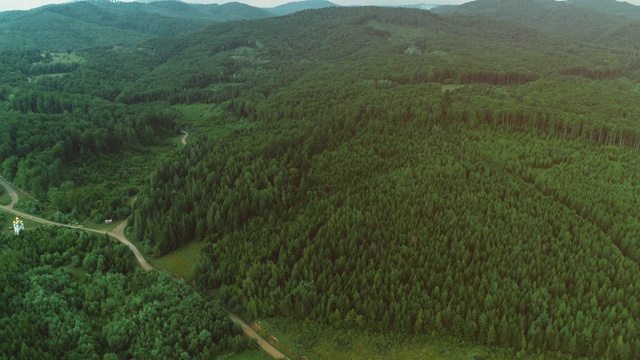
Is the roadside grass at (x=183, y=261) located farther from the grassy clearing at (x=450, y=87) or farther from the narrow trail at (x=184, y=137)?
the grassy clearing at (x=450, y=87)

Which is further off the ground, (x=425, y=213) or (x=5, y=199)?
(x=425, y=213)

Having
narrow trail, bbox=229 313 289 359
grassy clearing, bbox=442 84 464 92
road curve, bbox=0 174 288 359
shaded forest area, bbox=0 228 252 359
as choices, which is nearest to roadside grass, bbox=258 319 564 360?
narrow trail, bbox=229 313 289 359

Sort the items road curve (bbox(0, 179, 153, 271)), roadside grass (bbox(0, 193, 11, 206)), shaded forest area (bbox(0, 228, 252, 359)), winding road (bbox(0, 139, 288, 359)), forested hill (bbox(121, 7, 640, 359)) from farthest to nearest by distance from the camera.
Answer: roadside grass (bbox(0, 193, 11, 206)), road curve (bbox(0, 179, 153, 271)), winding road (bbox(0, 139, 288, 359)), forested hill (bbox(121, 7, 640, 359)), shaded forest area (bbox(0, 228, 252, 359))

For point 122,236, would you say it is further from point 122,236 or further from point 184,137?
point 184,137

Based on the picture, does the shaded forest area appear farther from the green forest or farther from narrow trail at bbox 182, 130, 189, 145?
narrow trail at bbox 182, 130, 189, 145

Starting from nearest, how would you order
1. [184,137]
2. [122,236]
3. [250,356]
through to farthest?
[250,356], [122,236], [184,137]

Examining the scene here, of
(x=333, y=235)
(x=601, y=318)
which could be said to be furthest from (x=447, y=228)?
(x=601, y=318)

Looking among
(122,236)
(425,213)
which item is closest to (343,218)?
(425,213)
